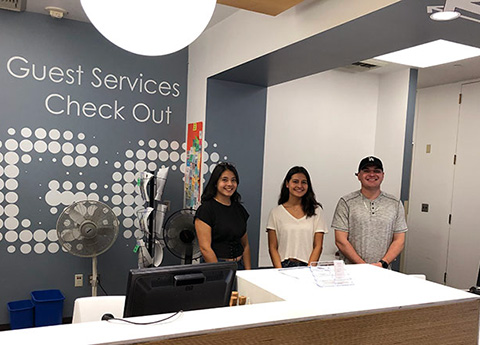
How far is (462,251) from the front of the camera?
4754 mm

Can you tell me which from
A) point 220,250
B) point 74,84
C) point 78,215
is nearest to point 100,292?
point 78,215

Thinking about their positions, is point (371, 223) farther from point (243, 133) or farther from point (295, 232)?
point (243, 133)

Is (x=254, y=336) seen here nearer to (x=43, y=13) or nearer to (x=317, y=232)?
(x=317, y=232)

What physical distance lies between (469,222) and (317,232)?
96.7 inches

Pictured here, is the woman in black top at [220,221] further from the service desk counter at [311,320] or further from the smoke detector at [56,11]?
the smoke detector at [56,11]

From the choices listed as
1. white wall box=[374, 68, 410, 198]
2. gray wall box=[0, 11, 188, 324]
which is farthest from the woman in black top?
white wall box=[374, 68, 410, 198]

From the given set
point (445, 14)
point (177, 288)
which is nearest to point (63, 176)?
point (177, 288)

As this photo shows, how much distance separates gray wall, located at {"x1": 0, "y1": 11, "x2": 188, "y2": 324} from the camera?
365cm

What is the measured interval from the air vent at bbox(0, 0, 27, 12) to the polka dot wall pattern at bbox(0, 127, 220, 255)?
97 centimetres

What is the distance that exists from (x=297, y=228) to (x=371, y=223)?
515mm

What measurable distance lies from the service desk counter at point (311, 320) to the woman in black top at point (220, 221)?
4.15 ft

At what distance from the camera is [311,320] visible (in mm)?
1284

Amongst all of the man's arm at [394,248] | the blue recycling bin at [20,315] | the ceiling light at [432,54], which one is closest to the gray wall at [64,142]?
the blue recycling bin at [20,315]

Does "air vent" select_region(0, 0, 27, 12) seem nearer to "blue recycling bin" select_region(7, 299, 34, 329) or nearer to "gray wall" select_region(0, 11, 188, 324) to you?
"gray wall" select_region(0, 11, 188, 324)
